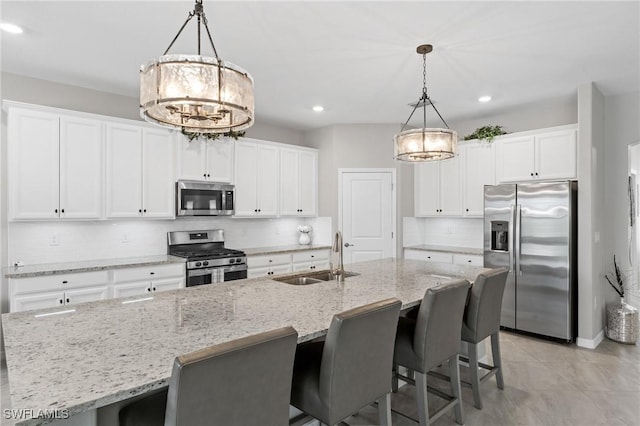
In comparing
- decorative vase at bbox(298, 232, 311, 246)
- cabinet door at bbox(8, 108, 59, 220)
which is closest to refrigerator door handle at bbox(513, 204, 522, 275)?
decorative vase at bbox(298, 232, 311, 246)

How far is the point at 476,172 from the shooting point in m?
5.17

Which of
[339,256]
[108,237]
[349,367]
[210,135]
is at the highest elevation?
[210,135]

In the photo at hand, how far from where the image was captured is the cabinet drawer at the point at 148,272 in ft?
12.2

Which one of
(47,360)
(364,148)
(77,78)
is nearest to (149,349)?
(47,360)

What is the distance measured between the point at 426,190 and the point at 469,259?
1.25 metres

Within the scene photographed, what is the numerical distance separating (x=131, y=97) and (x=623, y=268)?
607cm

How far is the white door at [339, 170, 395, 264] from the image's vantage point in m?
5.71

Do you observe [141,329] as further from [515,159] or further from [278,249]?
[515,159]

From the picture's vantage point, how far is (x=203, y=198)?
15.0ft

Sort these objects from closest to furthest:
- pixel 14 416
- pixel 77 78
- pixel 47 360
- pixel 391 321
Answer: pixel 14 416
pixel 47 360
pixel 391 321
pixel 77 78

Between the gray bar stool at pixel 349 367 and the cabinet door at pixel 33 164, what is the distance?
9.91ft

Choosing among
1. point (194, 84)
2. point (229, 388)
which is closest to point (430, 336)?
point (229, 388)

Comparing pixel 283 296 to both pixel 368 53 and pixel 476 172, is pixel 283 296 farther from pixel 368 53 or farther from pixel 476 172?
pixel 476 172

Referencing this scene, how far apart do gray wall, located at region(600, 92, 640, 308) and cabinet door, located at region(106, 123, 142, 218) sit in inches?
209
